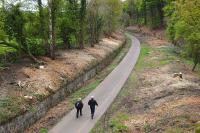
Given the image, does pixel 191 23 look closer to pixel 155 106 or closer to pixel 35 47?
pixel 155 106

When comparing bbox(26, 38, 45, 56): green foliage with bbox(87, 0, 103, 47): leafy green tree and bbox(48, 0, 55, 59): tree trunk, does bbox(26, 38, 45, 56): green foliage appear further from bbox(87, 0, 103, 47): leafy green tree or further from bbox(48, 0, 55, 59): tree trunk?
bbox(87, 0, 103, 47): leafy green tree

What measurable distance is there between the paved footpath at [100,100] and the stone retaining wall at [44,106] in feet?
Answer: 6.68

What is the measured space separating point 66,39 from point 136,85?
20.2 meters

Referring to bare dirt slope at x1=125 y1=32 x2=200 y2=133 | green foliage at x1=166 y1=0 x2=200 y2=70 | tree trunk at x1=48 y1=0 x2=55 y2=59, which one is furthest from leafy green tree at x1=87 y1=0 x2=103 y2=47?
bare dirt slope at x1=125 y1=32 x2=200 y2=133

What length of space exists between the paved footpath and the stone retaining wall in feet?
6.68

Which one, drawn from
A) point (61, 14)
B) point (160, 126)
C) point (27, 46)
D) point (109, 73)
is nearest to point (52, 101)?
point (27, 46)

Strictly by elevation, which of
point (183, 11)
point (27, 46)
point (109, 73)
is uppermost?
point (183, 11)

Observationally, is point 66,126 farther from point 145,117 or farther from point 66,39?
point 66,39

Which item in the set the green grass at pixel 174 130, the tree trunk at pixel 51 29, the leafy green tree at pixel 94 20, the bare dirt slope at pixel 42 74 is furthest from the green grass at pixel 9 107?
the leafy green tree at pixel 94 20

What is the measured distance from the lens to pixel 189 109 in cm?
2664

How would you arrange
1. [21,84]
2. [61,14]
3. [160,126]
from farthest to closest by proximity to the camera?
[61,14]
[21,84]
[160,126]

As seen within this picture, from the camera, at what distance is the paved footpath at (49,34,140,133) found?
2680cm

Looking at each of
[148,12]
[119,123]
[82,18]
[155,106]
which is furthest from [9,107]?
[148,12]

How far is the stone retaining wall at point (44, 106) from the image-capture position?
25547 millimetres
